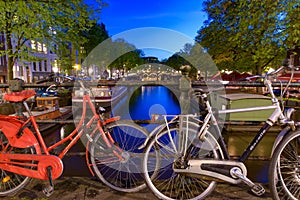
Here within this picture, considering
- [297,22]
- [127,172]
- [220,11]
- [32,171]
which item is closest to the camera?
[32,171]

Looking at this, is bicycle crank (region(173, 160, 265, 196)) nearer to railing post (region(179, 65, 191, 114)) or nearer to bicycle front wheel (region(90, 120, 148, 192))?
bicycle front wheel (region(90, 120, 148, 192))

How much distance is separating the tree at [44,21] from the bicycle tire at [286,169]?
29.6 ft

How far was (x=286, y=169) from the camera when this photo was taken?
2.44 meters

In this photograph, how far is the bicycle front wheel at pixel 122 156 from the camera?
272 centimetres

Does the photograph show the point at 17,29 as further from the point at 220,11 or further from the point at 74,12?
the point at 220,11

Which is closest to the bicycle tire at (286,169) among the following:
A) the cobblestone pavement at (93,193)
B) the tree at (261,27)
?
the cobblestone pavement at (93,193)

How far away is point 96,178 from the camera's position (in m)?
3.09

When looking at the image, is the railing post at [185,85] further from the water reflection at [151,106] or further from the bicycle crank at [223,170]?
the bicycle crank at [223,170]

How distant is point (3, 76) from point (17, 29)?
29.1m

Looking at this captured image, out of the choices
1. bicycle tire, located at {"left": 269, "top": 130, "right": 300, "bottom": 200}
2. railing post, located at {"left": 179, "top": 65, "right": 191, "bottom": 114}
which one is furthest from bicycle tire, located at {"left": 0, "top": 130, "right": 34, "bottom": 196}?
bicycle tire, located at {"left": 269, "top": 130, "right": 300, "bottom": 200}

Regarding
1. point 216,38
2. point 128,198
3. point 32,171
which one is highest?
point 216,38

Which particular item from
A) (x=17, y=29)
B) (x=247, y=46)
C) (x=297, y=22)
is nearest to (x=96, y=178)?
(x=17, y=29)

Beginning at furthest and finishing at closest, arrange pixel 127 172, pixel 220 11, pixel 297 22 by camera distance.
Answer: pixel 220 11
pixel 297 22
pixel 127 172

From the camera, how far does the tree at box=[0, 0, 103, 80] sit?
879cm
